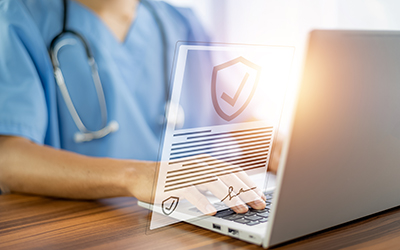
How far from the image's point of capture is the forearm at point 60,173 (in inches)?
24.3

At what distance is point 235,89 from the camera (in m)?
0.45

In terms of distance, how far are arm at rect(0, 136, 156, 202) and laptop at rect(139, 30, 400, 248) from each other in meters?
0.16

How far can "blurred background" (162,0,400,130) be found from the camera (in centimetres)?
143

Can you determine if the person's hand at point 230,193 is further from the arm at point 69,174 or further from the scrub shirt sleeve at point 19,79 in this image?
the scrub shirt sleeve at point 19,79

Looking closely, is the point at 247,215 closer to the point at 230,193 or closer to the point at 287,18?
the point at 230,193

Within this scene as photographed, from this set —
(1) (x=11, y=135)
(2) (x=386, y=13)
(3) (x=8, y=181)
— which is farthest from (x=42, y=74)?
(2) (x=386, y=13)

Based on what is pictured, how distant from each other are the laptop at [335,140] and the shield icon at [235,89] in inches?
4.2

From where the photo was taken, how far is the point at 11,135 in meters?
0.78

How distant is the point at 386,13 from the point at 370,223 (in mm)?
1185

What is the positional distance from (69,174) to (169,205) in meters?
0.25

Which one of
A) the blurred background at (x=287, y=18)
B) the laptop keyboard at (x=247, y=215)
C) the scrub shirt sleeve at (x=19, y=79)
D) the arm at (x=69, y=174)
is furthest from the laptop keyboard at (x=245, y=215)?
the blurred background at (x=287, y=18)

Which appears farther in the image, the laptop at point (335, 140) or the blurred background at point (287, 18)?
the blurred background at point (287, 18)

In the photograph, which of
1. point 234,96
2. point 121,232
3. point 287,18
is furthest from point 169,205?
point 287,18

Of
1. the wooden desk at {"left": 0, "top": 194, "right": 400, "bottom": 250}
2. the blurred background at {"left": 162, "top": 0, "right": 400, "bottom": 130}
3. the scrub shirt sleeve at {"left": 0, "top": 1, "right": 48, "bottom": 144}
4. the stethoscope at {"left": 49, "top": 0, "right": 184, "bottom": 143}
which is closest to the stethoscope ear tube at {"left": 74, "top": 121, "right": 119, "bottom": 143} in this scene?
the stethoscope at {"left": 49, "top": 0, "right": 184, "bottom": 143}
